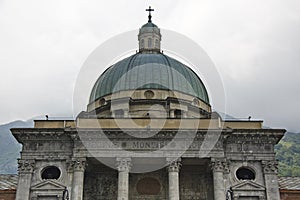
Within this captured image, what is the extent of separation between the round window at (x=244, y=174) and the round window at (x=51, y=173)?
42.3ft

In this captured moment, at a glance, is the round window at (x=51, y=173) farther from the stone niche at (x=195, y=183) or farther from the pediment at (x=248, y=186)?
the pediment at (x=248, y=186)

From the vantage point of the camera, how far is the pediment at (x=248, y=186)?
29.4 metres

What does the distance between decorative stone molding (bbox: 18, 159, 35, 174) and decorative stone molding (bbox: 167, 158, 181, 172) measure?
949 cm

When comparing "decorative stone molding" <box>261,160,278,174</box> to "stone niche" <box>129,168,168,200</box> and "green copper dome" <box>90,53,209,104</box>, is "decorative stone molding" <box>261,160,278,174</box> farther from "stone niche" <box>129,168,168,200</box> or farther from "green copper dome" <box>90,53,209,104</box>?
"green copper dome" <box>90,53,209,104</box>

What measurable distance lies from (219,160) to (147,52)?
18.8 meters

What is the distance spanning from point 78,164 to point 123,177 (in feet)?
10.6

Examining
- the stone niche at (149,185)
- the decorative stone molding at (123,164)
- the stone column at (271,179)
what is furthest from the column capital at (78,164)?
the stone column at (271,179)

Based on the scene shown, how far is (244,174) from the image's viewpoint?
31.1 m

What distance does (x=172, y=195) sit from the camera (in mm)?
28422

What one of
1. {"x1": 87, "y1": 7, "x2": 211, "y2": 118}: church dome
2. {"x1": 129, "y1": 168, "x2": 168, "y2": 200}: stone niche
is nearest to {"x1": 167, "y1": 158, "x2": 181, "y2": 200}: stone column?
{"x1": 129, "y1": 168, "x2": 168, "y2": 200}: stone niche

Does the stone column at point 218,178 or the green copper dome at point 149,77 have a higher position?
the green copper dome at point 149,77

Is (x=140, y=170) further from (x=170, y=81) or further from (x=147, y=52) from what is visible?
(x=147, y=52)

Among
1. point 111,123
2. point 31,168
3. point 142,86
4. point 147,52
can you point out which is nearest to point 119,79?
point 142,86

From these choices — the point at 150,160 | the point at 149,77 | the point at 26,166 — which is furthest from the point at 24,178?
the point at 149,77
